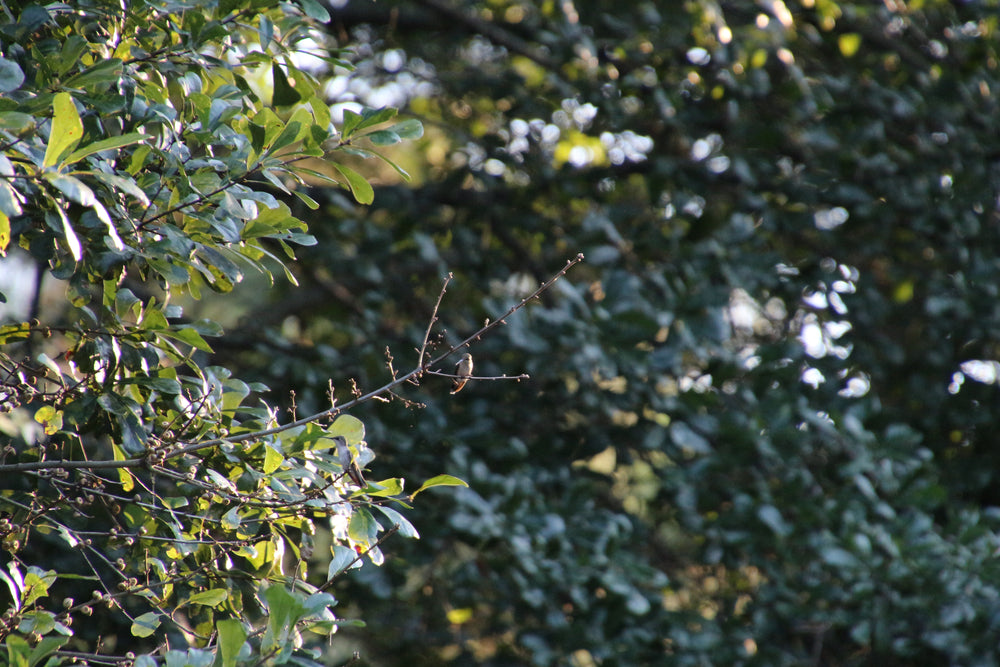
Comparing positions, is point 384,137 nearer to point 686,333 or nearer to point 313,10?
point 313,10

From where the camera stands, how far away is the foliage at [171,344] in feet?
3.31

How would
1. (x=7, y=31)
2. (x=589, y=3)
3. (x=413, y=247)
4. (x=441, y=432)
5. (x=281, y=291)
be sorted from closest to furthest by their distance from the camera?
(x=7, y=31), (x=441, y=432), (x=413, y=247), (x=589, y=3), (x=281, y=291)

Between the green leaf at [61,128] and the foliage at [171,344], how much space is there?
5.1 inches

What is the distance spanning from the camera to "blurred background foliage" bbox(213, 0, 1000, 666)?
211cm

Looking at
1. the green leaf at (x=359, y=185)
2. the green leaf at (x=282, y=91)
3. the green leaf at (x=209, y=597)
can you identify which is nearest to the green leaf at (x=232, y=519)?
the green leaf at (x=209, y=597)

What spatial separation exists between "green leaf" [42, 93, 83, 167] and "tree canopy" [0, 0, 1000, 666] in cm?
35

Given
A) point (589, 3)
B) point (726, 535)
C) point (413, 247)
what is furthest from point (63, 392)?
point (589, 3)

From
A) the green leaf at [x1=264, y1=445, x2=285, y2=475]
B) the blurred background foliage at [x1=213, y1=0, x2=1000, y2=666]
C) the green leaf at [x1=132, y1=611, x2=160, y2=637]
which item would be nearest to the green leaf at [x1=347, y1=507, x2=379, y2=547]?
the green leaf at [x1=264, y1=445, x2=285, y2=475]

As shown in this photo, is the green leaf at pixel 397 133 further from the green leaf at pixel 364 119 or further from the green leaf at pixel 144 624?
the green leaf at pixel 144 624

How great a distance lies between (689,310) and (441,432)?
71cm

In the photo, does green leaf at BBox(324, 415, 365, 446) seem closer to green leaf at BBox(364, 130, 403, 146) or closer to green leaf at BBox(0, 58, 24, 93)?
green leaf at BBox(364, 130, 403, 146)

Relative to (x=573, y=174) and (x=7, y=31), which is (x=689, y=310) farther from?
(x=7, y=31)

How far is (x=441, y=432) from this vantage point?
84.9 inches

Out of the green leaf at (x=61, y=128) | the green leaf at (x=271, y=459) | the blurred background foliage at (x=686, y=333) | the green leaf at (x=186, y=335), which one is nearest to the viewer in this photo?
the green leaf at (x=61, y=128)
